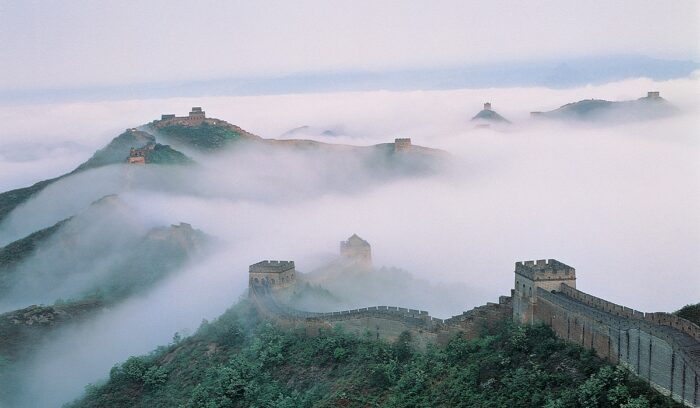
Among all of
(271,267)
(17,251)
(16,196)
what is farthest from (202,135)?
(271,267)

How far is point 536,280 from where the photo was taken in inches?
1391

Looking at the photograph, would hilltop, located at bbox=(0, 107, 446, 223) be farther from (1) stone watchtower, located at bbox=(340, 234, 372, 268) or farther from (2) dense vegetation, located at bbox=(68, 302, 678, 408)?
(2) dense vegetation, located at bbox=(68, 302, 678, 408)

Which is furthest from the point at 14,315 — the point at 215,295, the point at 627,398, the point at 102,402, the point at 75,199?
the point at 627,398

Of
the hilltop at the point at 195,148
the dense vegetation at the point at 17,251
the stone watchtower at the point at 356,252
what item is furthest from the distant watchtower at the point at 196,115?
the stone watchtower at the point at 356,252

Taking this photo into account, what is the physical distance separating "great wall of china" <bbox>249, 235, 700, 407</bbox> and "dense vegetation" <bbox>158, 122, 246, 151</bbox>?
73.7 m

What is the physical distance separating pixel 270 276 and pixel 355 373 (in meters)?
14.7

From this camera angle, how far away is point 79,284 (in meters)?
82.2

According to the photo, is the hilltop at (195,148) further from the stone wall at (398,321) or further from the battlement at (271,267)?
the stone wall at (398,321)

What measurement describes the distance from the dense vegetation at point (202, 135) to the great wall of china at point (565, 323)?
73682 millimetres

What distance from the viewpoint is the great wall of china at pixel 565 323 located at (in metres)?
26.6

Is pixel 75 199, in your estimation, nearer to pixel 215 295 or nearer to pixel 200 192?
pixel 200 192

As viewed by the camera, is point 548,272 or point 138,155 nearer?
point 548,272

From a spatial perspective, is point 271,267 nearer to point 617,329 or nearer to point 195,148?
point 617,329

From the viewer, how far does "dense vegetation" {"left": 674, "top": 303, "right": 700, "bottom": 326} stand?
3325 centimetres
